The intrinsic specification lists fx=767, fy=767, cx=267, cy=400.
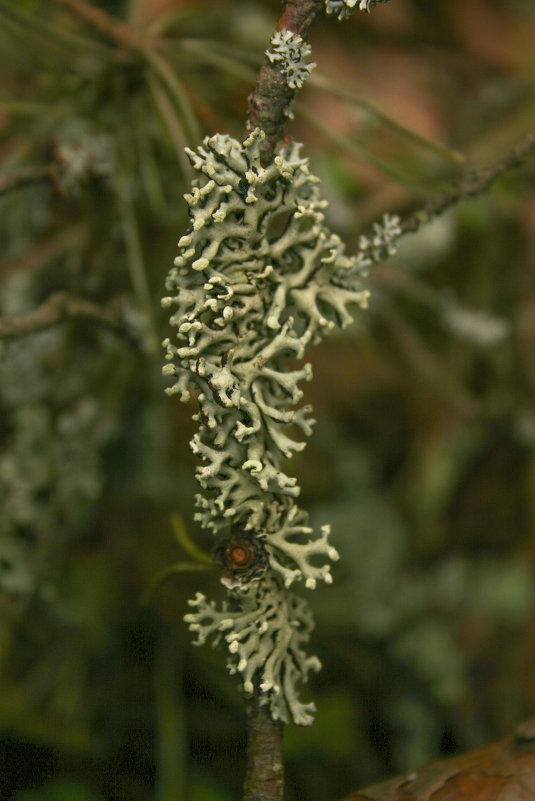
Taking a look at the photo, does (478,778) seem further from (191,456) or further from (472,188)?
(191,456)

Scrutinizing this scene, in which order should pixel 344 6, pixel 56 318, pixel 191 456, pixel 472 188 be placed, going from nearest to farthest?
pixel 344 6
pixel 472 188
pixel 56 318
pixel 191 456

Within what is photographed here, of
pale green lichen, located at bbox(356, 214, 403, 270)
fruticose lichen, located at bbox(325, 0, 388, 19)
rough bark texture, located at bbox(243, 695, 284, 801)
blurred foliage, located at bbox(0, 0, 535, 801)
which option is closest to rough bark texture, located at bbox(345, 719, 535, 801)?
rough bark texture, located at bbox(243, 695, 284, 801)

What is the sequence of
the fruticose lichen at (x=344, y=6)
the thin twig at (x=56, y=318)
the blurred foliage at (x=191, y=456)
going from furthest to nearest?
1. the blurred foliage at (x=191, y=456)
2. the thin twig at (x=56, y=318)
3. the fruticose lichen at (x=344, y=6)

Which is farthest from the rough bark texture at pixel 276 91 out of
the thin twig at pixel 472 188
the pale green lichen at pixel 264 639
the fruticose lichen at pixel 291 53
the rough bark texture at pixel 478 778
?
the rough bark texture at pixel 478 778

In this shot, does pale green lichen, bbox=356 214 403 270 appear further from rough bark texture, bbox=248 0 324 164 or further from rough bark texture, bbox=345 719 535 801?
rough bark texture, bbox=345 719 535 801

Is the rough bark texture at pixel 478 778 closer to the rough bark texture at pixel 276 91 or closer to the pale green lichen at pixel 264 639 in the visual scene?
the pale green lichen at pixel 264 639

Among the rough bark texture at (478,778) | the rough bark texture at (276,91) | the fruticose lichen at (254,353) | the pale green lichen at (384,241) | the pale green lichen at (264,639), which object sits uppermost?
the rough bark texture at (276,91)

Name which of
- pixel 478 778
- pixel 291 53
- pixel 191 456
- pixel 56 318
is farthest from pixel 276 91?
pixel 191 456

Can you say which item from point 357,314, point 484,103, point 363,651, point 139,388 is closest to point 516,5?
point 484,103

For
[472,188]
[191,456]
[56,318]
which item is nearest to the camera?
[472,188]
